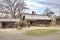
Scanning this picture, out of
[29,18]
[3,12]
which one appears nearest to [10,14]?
[3,12]

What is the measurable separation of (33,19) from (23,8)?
1291 cm

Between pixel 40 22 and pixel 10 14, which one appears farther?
pixel 10 14

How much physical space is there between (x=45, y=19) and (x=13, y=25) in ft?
39.1

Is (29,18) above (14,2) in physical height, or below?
below

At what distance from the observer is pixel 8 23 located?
55.2 m

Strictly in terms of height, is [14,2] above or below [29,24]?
above

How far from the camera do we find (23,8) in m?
69.6

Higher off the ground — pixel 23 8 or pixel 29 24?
pixel 23 8

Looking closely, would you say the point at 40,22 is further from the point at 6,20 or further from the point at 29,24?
the point at 6,20

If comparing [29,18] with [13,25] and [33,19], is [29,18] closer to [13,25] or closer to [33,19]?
[33,19]

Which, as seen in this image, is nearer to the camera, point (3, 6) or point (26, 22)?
point (26, 22)

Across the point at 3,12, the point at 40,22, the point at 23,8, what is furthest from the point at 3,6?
the point at 40,22

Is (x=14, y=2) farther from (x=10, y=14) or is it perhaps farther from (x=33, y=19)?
(x=33, y=19)

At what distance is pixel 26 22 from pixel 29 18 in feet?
6.22
